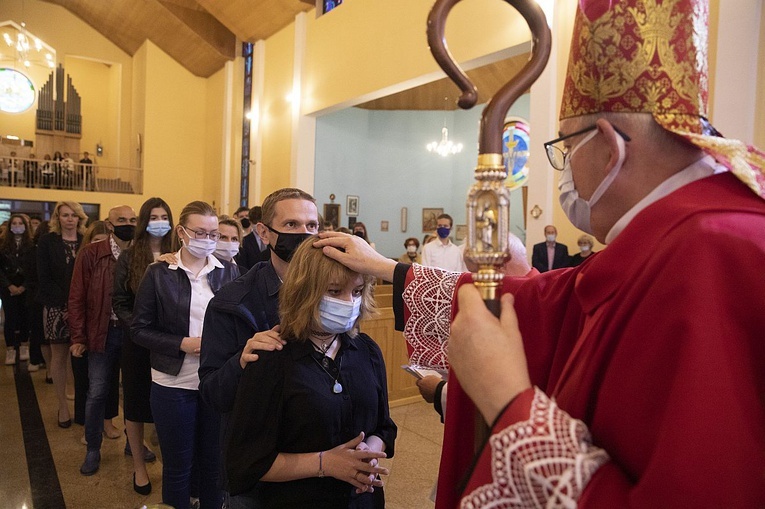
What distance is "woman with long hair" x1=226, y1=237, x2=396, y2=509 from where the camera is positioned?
5.32 feet

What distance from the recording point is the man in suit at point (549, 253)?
21.3ft

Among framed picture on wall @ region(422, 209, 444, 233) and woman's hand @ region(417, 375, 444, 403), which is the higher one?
framed picture on wall @ region(422, 209, 444, 233)

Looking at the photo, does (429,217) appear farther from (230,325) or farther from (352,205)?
(230,325)

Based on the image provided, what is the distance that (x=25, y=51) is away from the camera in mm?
14969

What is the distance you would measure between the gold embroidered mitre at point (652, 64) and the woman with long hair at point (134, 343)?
9.97ft

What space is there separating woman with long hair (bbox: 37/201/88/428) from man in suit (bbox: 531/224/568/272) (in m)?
4.94

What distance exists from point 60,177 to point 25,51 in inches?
138

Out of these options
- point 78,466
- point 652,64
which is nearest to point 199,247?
point 78,466

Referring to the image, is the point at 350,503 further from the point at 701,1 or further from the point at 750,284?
the point at 701,1

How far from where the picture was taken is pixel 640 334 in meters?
0.76

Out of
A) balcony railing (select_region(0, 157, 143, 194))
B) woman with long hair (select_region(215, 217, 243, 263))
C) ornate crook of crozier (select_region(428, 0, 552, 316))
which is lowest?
woman with long hair (select_region(215, 217, 243, 263))

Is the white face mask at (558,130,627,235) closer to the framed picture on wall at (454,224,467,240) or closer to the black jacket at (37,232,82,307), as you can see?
the black jacket at (37,232,82,307)

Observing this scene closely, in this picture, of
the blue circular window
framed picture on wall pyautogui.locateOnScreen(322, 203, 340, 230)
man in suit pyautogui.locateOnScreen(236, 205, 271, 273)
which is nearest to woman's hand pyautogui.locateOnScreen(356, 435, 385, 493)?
man in suit pyautogui.locateOnScreen(236, 205, 271, 273)

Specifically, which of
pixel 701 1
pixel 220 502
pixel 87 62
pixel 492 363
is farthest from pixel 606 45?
pixel 87 62
